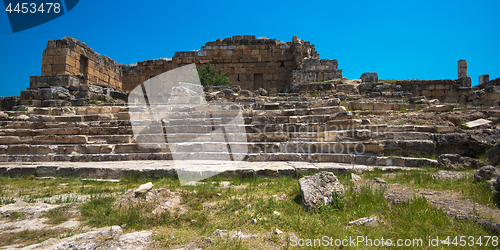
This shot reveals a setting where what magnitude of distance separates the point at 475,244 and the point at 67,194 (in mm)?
5107

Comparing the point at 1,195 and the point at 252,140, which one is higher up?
the point at 252,140

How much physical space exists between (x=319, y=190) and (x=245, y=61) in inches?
589

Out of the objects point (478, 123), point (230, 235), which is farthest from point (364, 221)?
point (478, 123)

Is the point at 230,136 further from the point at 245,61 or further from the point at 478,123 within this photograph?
the point at 245,61

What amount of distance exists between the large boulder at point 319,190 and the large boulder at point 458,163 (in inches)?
112

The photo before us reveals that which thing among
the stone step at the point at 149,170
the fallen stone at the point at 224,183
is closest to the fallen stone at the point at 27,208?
the stone step at the point at 149,170

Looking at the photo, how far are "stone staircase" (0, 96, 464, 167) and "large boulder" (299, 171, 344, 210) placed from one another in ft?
7.26

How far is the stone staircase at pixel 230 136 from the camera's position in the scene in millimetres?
5832

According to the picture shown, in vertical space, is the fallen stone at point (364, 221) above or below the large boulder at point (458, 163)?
below

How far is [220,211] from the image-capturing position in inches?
127

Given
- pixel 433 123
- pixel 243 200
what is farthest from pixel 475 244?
pixel 433 123

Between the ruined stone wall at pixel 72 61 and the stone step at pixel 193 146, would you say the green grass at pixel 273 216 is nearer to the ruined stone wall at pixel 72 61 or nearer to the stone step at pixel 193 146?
the stone step at pixel 193 146

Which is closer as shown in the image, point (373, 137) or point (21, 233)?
point (21, 233)

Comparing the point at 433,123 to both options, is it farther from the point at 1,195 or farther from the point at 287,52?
the point at 287,52
